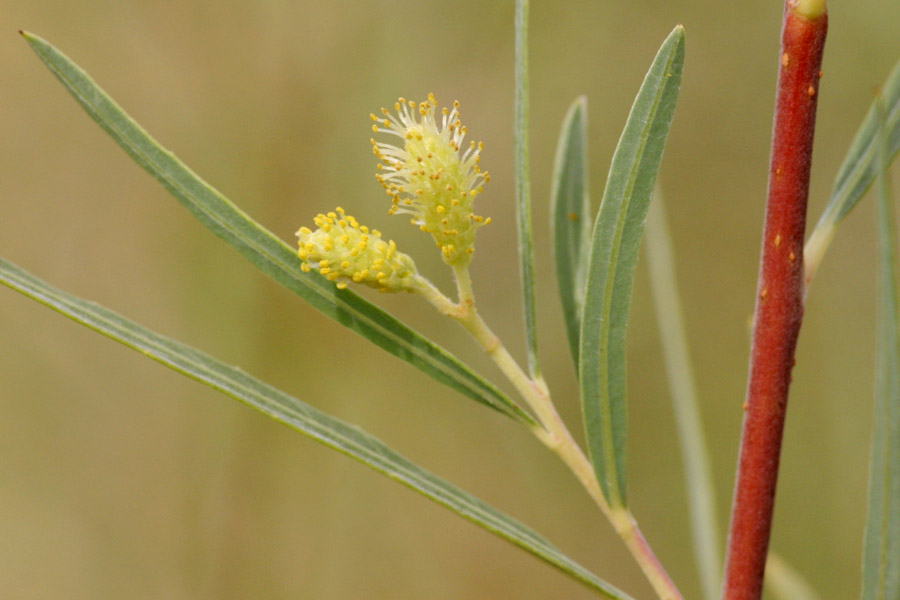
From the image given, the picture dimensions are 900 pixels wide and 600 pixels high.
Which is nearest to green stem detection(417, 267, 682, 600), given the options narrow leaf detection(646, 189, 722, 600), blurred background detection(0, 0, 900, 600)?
narrow leaf detection(646, 189, 722, 600)

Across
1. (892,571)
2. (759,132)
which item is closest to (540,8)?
(759,132)

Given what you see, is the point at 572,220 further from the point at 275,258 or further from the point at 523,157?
the point at 275,258

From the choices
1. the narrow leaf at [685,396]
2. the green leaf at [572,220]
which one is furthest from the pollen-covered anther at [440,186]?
the narrow leaf at [685,396]

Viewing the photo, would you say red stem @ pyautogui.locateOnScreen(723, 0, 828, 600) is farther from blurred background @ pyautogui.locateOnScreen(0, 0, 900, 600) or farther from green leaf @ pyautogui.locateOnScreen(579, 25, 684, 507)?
blurred background @ pyautogui.locateOnScreen(0, 0, 900, 600)

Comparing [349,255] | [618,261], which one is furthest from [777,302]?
[349,255]

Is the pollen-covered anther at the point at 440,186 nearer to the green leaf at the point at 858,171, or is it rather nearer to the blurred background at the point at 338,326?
the green leaf at the point at 858,171

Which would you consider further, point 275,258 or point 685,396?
point 685,396
